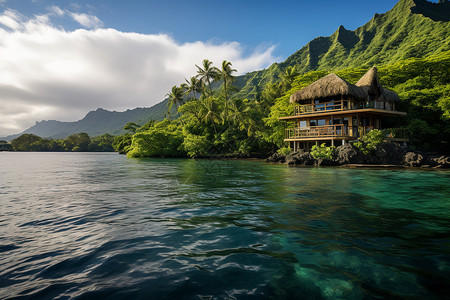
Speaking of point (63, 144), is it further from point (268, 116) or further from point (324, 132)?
point (324, 132)

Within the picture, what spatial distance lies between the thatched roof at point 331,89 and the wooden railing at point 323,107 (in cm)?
98

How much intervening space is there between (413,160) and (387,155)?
211 cm

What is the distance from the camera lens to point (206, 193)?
10.3 metres

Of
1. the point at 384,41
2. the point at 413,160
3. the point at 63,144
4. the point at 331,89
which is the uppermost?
the point at 384,41

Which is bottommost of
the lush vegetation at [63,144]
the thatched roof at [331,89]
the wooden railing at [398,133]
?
the wooden railing at [398,133]

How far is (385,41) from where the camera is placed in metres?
86.1

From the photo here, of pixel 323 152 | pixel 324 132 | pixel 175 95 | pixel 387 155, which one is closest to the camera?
pixel 387 155

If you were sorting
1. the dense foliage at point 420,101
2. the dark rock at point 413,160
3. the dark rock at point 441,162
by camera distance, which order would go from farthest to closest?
the dense foliage at point 420,101 < the dark rock at point 413,160 < the dark rock at point 441,162

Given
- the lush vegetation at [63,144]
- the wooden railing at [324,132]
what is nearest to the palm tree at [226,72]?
the wooden railing at [324,132]

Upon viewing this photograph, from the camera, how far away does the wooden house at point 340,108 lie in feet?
84.3

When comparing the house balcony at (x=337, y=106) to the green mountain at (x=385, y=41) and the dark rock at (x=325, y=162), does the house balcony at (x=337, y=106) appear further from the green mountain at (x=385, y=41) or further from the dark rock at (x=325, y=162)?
the green mountain at (x=385, y=41)

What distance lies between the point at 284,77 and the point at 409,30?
60.2 m

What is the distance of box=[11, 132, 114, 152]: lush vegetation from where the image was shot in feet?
382

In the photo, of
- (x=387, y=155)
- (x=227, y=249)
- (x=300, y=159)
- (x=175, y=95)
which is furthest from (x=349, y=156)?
(x=175, y=95)
